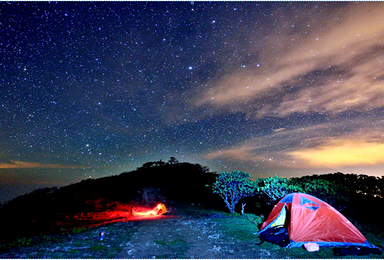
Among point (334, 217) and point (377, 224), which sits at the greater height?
point (334, 217)

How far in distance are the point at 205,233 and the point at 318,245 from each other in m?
5.73

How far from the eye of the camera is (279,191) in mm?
15914

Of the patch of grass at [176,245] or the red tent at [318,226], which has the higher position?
the red tent at [318,226]

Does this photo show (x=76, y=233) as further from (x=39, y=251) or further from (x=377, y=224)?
(x=377, y=224)

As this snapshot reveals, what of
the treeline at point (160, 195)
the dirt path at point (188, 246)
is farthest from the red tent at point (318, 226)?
the treeline at point (160, 195)

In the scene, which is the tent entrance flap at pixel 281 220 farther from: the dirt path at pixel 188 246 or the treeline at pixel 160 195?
the treeline at pixel 160 195

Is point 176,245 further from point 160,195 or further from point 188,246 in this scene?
point 160,195

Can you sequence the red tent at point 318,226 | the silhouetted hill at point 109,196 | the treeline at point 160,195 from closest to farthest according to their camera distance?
1. the red tent at point 318,226
2. the treeline at point 160,195
3. the silhouetted hill at point 109,196

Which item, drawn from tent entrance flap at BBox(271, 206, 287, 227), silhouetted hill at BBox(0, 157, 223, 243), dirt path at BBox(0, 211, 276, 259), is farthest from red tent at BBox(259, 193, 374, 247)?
silhouetted hill at BBox(0, 157, 223, 243)

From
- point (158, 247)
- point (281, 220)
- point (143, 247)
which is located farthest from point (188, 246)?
point (281, 220)

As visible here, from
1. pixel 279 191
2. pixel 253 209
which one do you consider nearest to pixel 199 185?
pixel 253 209

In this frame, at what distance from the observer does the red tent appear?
845 cm

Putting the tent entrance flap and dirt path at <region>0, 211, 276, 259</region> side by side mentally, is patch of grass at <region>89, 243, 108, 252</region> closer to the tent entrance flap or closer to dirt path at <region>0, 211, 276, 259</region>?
dirt path at <region>0, 211, 276, 259</region>

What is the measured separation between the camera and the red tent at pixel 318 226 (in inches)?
332
